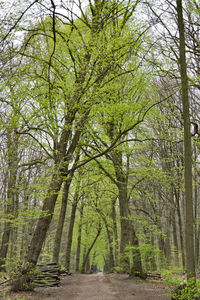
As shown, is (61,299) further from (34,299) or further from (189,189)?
(189,189)

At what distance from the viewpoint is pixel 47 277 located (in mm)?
9352

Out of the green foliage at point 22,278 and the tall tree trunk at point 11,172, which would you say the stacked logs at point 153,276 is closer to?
the green foliage at point 22,278

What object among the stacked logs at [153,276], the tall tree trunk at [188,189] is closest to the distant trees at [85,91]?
the tall tree trunk at [188,189]

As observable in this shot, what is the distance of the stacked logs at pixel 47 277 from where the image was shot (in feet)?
30.0

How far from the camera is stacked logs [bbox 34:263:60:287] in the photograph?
30.0ft

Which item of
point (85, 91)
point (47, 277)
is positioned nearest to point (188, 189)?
point (85, 91)

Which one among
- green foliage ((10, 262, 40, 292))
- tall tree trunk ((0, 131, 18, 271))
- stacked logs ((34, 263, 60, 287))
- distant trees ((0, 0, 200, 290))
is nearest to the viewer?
distant trees ((0, 0, 200, 290))

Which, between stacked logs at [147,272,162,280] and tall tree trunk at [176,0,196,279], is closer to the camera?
tall tree trunk at [176,0,196,279]

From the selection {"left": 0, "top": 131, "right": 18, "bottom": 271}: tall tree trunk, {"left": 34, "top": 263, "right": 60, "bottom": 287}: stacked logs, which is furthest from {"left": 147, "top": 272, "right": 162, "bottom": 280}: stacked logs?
{"left": 0, "top": 131, "right": 18, "bottom": 271}: tall tree trunk

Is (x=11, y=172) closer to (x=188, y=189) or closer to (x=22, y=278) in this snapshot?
(x=22, y=278)

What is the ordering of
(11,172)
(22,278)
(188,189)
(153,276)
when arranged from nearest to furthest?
1. (188,189)
2. (22,278)
3. (11,172)
4. (153,276)

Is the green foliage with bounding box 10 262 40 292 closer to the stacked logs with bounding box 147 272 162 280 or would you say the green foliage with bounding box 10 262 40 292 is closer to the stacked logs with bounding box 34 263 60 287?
the stacked logs with bounding box 34 263 60 287

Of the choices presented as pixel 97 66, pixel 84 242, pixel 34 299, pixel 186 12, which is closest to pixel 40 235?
pixel 34 299

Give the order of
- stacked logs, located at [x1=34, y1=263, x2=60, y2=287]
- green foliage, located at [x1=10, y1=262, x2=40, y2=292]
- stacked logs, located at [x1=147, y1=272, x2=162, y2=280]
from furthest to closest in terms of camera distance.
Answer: stacked logs, located at [x1=147, y1=272, x2=162, y2=280]
stacked logs, located at [x1=34, y1=263, x2=60, y2=287]
green foliage, located at [x1=10, y1=262, x2=40, y2=292]
